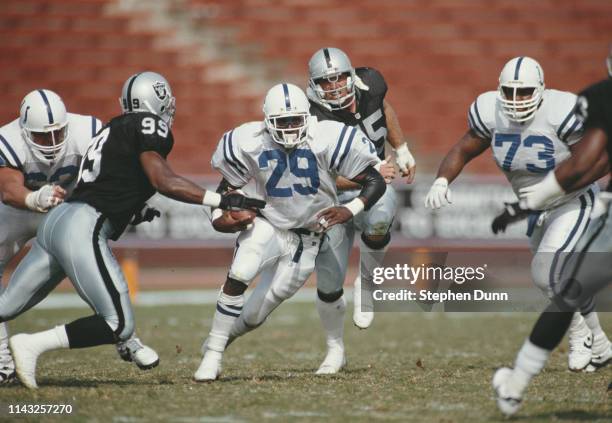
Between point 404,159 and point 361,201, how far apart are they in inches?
38.1

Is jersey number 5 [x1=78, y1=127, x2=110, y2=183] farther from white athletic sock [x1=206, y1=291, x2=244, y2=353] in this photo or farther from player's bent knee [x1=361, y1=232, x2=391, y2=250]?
player's bent knee [x1=361, y1=232, x2=391, y2=250]

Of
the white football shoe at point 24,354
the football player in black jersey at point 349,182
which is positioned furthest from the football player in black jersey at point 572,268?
the white football shoe at point 24,354

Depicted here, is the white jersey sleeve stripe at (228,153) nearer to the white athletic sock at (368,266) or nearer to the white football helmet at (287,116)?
the white football helmet at (287,116)

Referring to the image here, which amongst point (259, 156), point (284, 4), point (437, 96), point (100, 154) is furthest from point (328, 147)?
point (284, 4)

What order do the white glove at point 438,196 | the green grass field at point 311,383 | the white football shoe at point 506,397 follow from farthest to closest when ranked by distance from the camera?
the white glove at point 438,196, the green grass field at point 311,383, the white football shoe at point 506,397

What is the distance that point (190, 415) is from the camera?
407 centimetres

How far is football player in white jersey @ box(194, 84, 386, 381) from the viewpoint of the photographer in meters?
5.11

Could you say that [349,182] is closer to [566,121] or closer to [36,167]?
[566,121]

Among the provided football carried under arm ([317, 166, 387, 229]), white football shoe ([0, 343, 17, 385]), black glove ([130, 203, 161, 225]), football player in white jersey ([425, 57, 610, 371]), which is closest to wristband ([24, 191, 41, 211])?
black glove ([130, 203, 161, 225])

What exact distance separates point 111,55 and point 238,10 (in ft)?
6.83

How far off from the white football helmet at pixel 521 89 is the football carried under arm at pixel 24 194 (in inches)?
95.1

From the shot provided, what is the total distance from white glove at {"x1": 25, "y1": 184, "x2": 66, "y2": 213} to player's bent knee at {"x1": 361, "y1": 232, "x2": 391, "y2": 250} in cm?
190

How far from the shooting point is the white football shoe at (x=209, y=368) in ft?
16.7

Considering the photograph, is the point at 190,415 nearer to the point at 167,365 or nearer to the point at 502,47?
the point at 167,365
